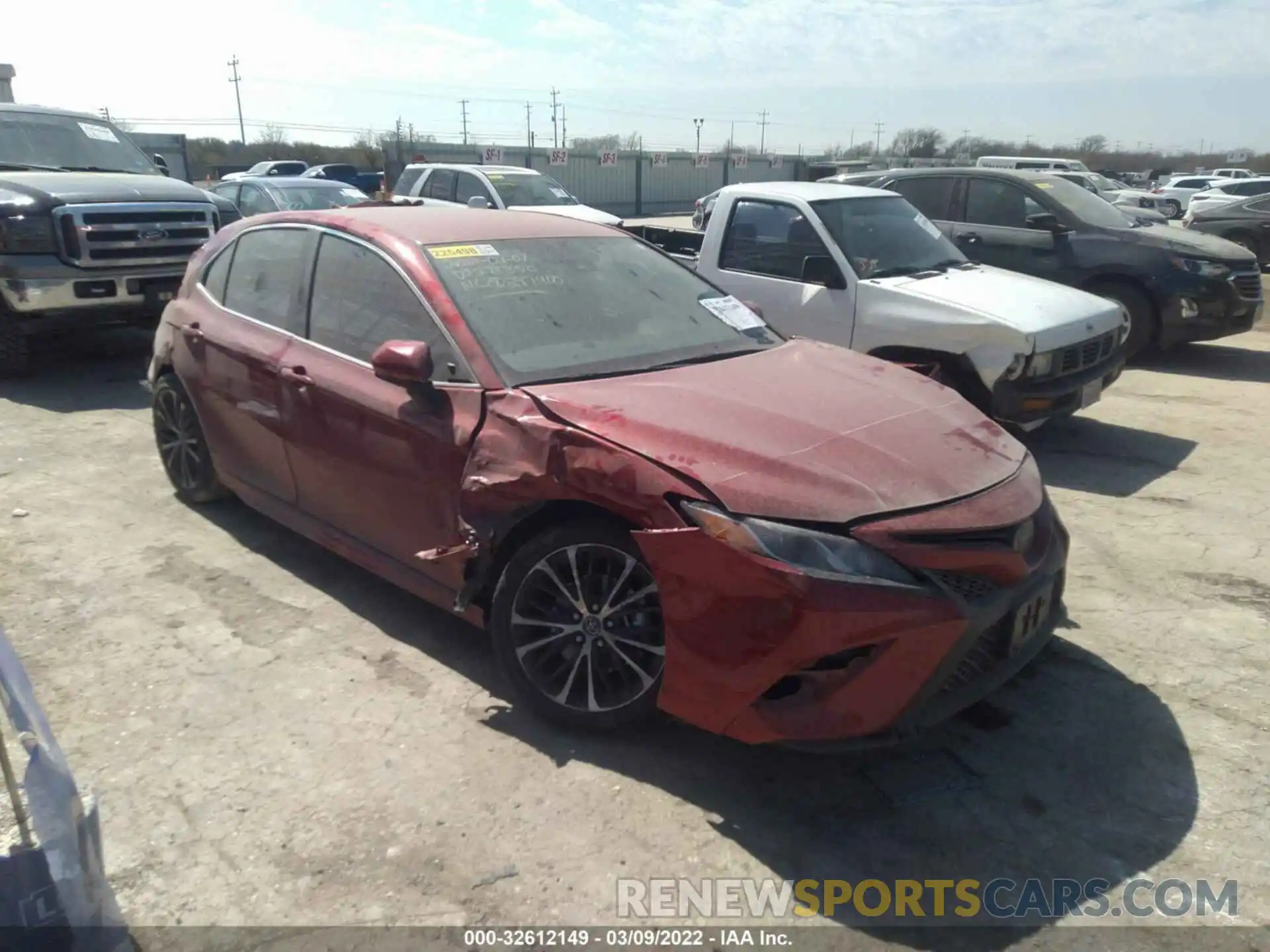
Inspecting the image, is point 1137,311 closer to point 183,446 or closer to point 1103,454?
point 1103,454

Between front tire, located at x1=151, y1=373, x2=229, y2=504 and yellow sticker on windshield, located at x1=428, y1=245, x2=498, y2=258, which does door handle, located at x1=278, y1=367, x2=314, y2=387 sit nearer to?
yellow sticker on windshield, located at x1=428, y1=245, x2=498, y2=258

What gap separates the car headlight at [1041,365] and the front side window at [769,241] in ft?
5.04

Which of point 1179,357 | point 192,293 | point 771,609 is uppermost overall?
point 192,293

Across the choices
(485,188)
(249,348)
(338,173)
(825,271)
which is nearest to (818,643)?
(249,348)

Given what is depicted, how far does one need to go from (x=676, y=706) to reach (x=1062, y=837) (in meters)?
1.18

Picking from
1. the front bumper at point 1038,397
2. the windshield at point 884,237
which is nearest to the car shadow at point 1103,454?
the front bumper at point 1038,397

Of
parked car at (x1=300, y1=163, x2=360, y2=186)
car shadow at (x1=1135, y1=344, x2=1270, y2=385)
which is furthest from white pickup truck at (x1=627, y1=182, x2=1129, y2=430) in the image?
parked car at (x1=300, y1=163, x2=360, y2=186)

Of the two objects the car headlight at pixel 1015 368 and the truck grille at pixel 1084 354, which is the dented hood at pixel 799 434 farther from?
the truck grille at pixel 1084 354

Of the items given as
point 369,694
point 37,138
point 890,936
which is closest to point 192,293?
point 369,694

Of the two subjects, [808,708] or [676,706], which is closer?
[808,708]

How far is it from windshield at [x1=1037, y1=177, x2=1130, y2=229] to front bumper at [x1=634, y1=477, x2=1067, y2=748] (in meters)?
7.25

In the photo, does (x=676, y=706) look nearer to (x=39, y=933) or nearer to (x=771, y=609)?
Answer: (x=771, y=609)

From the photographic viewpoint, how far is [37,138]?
29.8ft

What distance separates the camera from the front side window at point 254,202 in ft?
41.2
